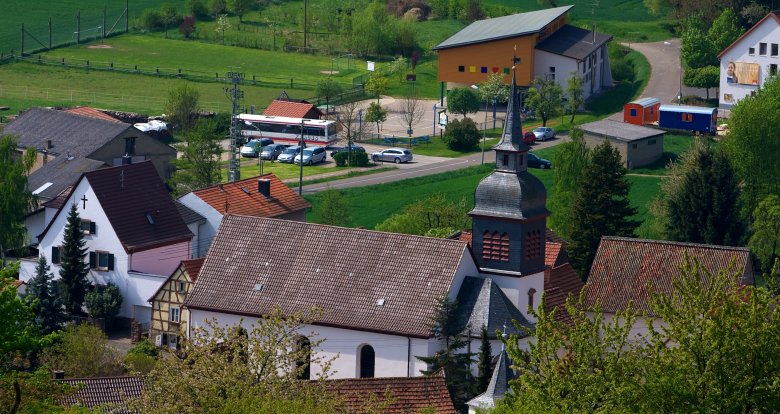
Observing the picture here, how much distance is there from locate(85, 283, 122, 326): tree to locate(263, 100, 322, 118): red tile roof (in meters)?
45.3

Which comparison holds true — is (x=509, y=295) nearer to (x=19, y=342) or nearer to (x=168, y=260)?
(x=168, y=260)

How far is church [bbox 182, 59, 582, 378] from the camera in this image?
69.4 meters

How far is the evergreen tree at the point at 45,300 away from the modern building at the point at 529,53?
5664cm

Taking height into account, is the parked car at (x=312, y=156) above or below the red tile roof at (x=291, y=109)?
below

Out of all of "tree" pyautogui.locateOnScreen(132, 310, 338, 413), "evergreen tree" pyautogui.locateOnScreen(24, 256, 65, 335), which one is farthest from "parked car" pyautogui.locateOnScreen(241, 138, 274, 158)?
"tree" pyautogui.locateOnScreen(132, 310, 338, 413)

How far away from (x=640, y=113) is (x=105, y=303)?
5098 centimetres

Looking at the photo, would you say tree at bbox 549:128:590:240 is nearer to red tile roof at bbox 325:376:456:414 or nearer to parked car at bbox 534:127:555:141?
parked car at bbox 534:127:555:141

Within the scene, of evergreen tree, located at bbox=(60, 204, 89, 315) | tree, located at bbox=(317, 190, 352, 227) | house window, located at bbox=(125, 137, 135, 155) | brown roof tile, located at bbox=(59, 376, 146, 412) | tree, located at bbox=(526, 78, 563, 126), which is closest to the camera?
brown roof tile, located at bbox=(59, 376, 146, 412)

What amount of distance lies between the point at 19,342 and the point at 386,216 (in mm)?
56343

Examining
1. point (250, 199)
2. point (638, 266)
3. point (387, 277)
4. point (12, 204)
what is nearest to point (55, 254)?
point (12, 204)

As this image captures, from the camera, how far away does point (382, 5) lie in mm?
163000

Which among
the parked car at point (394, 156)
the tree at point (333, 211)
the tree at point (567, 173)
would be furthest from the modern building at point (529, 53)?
the tree at point (333, 211)

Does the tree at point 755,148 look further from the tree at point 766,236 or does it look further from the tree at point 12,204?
the tree at point 12,204

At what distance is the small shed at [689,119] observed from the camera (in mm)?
121562
